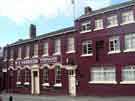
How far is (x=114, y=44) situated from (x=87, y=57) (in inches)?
133

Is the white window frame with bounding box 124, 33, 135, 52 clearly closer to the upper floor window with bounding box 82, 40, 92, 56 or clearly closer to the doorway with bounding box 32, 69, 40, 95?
the upper floor window with bounding box 82, 40, 92, 56

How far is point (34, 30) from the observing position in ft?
130

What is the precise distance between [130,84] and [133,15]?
251 inches

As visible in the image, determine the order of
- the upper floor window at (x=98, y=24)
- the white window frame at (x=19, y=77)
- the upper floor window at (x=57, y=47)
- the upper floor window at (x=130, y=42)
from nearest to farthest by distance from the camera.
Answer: the upper floor window at (x=130, y=42)
the upper floor window at (x=98, y=24)
the upper floor window at (x=57, y=47)
the white window frame at (x=19, y=77)

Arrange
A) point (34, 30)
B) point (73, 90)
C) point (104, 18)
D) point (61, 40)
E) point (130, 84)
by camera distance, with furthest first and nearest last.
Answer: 1. point (34, 30)
2. point (61, 40)
3. point (73, 90)
4. point (104, 18)
5. point (130, 84)

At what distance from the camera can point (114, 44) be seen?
26828mm

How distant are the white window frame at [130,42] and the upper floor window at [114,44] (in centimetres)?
91

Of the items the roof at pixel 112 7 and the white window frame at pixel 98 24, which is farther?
the white window frame at pixel 98 24

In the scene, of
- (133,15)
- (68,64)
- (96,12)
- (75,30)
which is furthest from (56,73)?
(133,15)

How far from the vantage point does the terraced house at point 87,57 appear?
25766mm

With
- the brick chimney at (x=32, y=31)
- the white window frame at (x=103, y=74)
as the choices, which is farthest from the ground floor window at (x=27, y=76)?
the white window frame at (x=103, y=74)

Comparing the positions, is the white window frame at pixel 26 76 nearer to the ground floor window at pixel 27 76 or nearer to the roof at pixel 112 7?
the ground floor window at pixel 27 76

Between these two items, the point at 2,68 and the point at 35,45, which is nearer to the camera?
the point at 35,45

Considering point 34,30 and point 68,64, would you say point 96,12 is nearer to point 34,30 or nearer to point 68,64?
point 68,64
